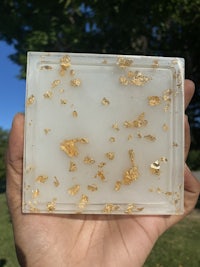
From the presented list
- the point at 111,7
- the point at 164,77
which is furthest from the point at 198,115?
the point at 164,77

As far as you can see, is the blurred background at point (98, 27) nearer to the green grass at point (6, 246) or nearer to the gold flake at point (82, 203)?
the green grass at point (6, 246)

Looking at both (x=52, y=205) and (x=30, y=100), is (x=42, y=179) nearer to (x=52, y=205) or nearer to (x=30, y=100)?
(x=52, y=205)

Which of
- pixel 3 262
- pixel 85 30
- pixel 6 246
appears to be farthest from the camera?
pixel 85 30

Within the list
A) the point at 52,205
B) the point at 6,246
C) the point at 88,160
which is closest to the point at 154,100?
the point at 88,160

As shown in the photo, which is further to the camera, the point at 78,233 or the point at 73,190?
the point at 78,233

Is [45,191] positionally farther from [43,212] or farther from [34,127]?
[34,127]

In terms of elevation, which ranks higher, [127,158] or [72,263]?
[127,158]

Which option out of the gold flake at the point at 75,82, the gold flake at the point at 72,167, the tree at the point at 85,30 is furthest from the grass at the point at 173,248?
the gold flake at the point at 75,82

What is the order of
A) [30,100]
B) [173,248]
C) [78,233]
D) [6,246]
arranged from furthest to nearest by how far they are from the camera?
[6,246] < [173,248] < [78,233] < [30,100]

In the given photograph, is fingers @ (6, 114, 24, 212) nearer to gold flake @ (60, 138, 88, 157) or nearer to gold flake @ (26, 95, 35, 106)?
gold flake @ (26, 95, 35, 106)
